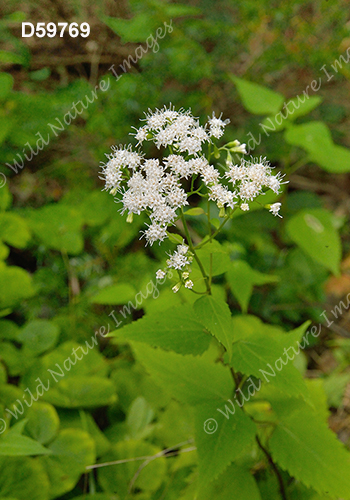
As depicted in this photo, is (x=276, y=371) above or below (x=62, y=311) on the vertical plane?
below

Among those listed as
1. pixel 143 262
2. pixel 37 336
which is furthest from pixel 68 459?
pixel 143 262

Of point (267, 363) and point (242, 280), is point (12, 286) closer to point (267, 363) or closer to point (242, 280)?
point (242, 280)

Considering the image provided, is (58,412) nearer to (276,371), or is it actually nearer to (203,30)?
(276,371)

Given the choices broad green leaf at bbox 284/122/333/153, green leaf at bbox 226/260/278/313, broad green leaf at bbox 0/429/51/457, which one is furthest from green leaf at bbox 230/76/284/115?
broad green leaf at bbox 0/429/51/457

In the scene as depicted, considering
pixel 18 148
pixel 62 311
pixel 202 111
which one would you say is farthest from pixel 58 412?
pixel 202 111

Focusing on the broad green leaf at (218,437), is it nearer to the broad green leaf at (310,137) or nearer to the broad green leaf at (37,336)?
the broad green leaf at (37,336)
